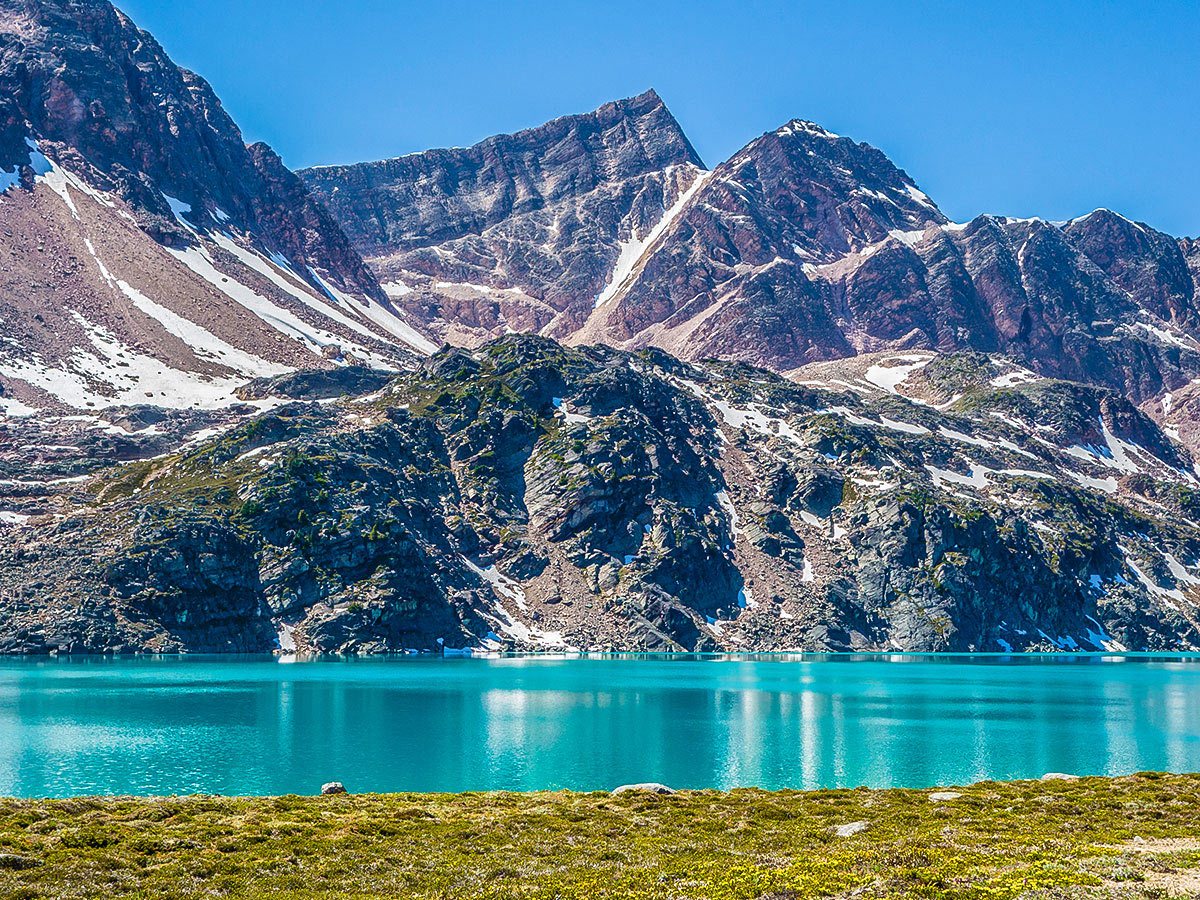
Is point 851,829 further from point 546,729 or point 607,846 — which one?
point 546,729

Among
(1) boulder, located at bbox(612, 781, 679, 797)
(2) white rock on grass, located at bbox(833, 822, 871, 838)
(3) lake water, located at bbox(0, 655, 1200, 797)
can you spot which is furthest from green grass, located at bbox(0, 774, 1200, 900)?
(3) lake water, located at bbox(0, 655, 1200, 797)

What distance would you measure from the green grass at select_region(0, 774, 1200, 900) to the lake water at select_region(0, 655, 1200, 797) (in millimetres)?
14305

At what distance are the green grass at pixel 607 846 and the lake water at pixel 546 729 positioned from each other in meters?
14.3

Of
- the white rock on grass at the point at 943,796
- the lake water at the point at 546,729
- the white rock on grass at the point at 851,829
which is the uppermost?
the white rock on grass at the point at 851,829

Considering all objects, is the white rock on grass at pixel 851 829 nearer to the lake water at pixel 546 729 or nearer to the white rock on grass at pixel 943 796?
the white rock on grass at pixel 943 796

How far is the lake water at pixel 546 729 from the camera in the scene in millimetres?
62812

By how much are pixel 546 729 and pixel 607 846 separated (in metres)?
49.1

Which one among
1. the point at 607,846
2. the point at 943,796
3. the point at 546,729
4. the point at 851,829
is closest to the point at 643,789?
the point at 851,829

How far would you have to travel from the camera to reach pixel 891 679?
150 m

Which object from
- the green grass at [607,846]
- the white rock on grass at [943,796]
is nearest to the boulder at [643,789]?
the green grass at [607,846]

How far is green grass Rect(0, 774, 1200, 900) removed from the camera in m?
30.2

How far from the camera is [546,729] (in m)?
84.9

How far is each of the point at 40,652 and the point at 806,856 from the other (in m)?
165

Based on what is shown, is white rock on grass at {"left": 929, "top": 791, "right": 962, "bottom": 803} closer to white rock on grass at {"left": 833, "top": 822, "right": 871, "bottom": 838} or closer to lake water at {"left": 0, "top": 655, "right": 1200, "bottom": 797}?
white rock on grass at {"left": 833, "top": 822, "right": 871, "bottom": 838}
